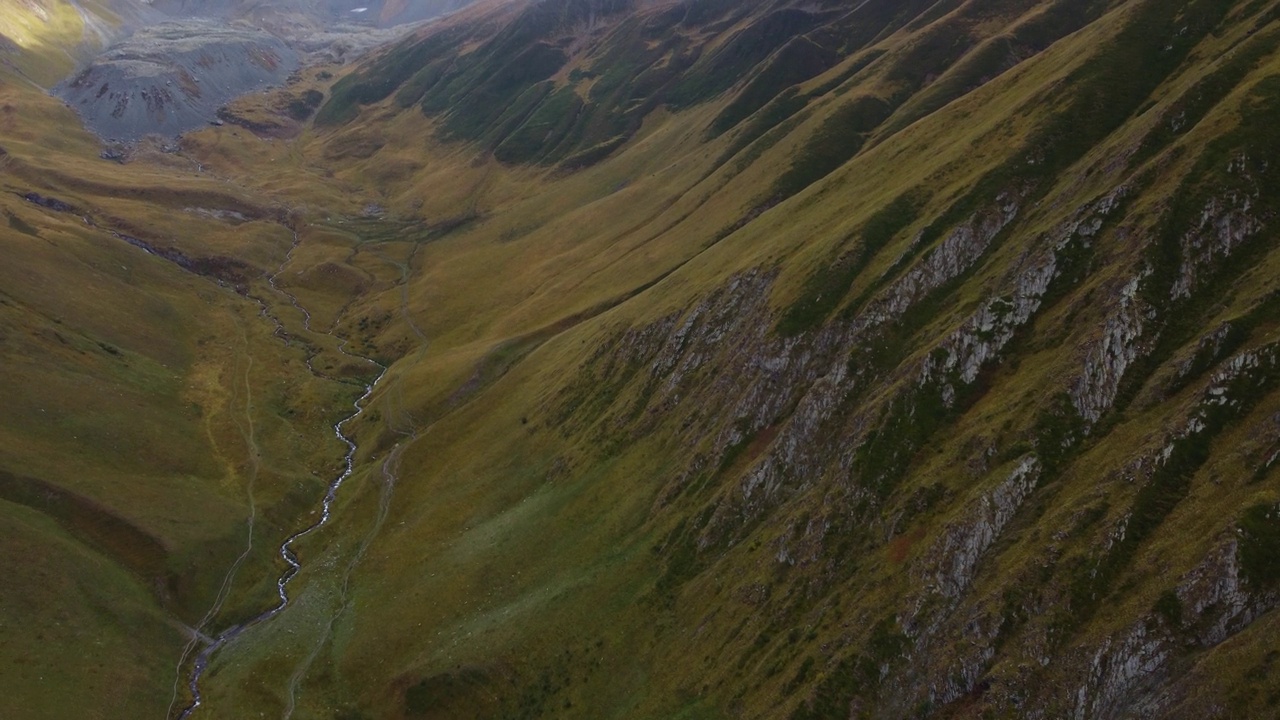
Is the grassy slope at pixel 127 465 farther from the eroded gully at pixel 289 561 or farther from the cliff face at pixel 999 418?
the cliff face at pixel 999 418

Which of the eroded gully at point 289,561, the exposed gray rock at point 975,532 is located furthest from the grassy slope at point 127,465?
the exposed gray rock at point 975,532

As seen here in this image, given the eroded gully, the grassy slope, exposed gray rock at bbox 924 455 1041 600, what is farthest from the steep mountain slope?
the grassy slope

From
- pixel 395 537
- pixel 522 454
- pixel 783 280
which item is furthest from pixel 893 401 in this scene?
pixel 395 537

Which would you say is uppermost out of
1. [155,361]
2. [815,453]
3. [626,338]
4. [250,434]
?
[155,361]

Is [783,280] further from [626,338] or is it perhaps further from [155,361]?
[155,361]

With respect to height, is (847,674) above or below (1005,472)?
below

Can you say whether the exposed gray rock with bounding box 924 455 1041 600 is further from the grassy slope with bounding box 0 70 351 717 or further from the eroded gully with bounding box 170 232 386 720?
the grassy slope with bounding box 0 70 351 717

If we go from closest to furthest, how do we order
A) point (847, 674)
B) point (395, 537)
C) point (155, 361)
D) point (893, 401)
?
point (847, 674)
point (893, 401)
point (395, 537)
point (155, 361)

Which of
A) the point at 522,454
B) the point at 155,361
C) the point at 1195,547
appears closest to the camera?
the point at 1195,547

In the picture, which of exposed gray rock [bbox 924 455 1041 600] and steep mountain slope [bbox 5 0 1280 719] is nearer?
steep mountain slope [bbox 5 0 1280 719]

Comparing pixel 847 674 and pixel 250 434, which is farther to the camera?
pixel 250 434
